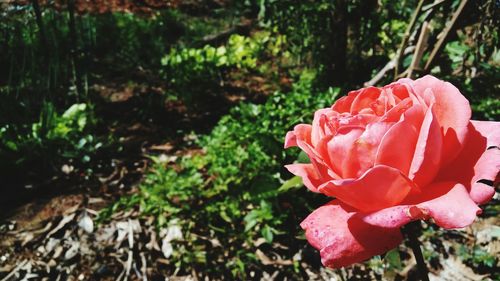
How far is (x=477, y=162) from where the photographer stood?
595 millimetres

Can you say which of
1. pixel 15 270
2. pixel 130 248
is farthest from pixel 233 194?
pixel 15 270

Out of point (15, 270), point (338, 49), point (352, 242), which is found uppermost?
point (352, 242)

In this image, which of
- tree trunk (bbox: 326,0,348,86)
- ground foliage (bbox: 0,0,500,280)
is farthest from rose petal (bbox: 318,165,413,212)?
tree trunk (bbox: 326,0,348,86)

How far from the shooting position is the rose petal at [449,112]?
23.7 inches

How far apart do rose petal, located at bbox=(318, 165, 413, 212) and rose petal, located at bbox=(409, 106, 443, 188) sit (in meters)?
0.02

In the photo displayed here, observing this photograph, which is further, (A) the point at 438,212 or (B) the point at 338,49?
(B) the point at 338,49

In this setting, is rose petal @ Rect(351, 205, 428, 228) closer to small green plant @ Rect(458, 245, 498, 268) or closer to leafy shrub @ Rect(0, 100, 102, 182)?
small green plant @ Rect(458, 245, 498, 268)

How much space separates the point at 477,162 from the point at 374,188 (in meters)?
0.16

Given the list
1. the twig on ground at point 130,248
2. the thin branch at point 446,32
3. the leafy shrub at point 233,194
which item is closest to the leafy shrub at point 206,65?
the leafy shrub at point 233,194

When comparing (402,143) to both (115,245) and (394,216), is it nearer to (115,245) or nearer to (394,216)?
(394,216)

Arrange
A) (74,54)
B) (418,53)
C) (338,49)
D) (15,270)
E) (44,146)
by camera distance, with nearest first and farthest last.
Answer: (418,53) → (15,270) → (44,146) → (74,54) → (338,49)

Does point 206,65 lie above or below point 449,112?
below

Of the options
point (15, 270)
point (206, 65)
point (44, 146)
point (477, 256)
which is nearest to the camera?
point (477, 256)

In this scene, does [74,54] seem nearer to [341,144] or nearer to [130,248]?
[130,248]
